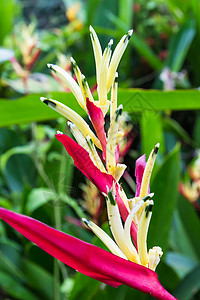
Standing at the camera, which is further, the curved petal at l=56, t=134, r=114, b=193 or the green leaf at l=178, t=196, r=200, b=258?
the green leaf at l=178, t=196, r=200, b=258

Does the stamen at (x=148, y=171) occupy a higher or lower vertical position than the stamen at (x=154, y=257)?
higher

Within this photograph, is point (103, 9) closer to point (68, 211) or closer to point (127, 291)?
point (68, 211)

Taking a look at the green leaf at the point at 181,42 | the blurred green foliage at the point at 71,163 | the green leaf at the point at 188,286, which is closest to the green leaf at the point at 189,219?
the blurred green foliage at the point at 71,163

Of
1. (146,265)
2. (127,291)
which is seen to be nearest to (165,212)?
(127,291)

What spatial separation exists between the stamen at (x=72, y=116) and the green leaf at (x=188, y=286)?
1.85 feet

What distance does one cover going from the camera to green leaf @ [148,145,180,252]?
0.63 metres

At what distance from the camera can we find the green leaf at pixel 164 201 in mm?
634

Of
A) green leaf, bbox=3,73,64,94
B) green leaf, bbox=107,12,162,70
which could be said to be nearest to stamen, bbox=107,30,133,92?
green leaf, bbox=3,73,64,94

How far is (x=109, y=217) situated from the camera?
21cm

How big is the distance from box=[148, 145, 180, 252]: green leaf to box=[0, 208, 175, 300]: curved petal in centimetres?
41

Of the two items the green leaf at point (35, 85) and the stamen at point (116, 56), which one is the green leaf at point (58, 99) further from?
the green leaf at point (35, 85)

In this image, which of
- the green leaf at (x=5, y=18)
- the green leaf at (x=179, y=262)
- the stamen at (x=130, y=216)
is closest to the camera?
the stamen at (x=130, y=216)

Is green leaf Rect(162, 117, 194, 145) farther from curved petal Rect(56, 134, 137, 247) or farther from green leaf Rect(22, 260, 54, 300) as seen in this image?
curved petal Rect(56, 134, 137, 247)

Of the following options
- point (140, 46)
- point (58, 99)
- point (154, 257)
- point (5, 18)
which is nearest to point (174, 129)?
point (140, 46)
